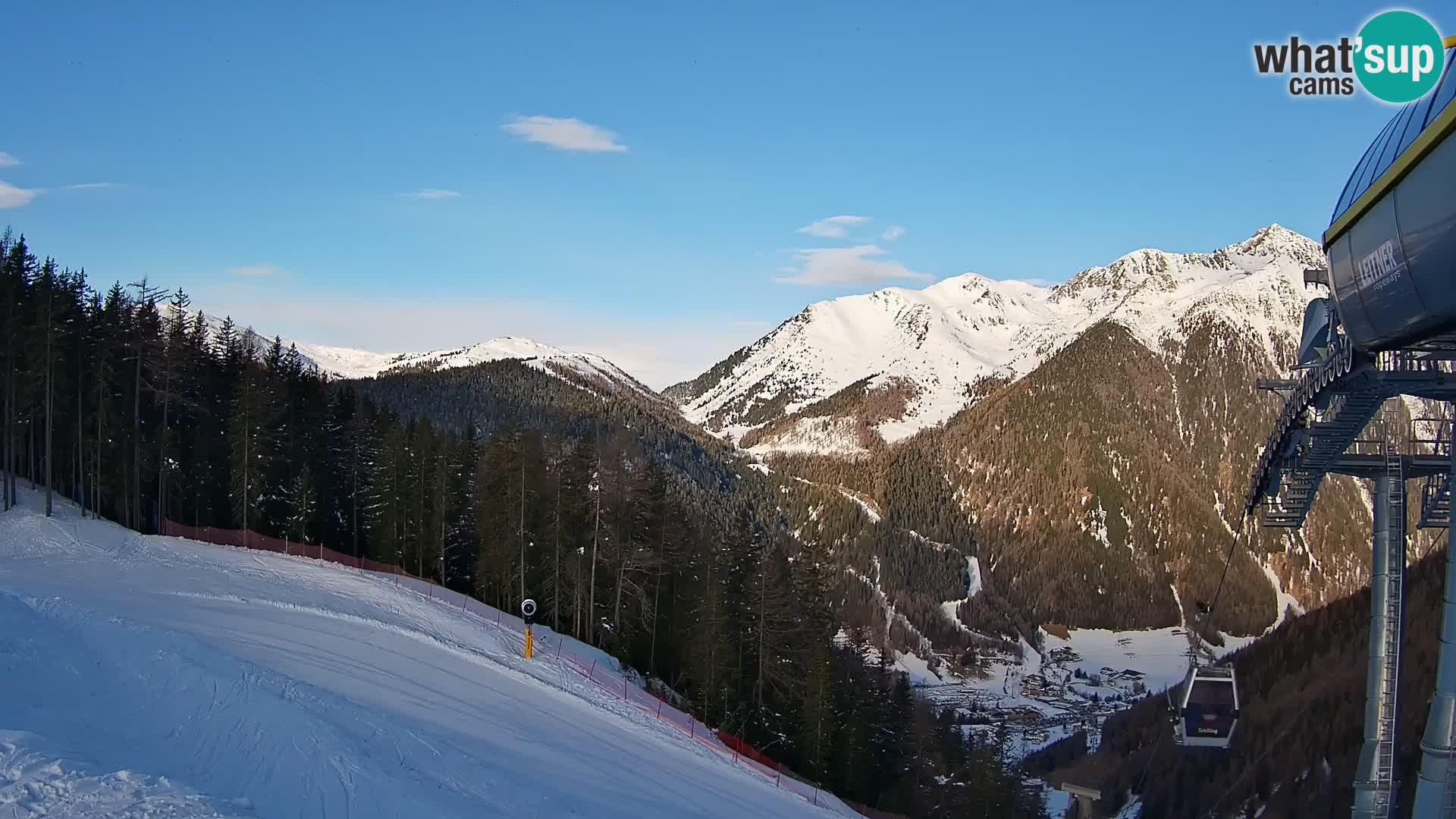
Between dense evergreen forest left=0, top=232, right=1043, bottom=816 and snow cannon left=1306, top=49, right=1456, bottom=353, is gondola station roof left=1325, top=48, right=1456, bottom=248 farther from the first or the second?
dense evergreen forest left=0, top=232, right=1043, bottom=816

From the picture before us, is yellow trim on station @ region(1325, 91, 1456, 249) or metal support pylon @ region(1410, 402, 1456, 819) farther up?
yellow trim on station @ region(1325, 91, 1456, 249)

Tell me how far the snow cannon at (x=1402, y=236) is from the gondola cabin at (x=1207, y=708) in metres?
8.23

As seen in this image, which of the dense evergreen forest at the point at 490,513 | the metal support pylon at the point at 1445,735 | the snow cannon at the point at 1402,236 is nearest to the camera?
the snow cannon at the point at 1402,236

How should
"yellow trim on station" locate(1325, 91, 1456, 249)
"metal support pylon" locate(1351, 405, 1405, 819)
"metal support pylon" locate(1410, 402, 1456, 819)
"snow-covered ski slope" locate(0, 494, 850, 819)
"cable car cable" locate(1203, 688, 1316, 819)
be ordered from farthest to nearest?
"cable car cable" locate(1203, 688, 1316, 819) → "metal support pylon" locate(1351, 405, 1405, 819) → "snow-covered ski slope" locate(0, 494, 850, 819) → "metal support pylon" locate(1410, 402, 1456, 819) → "yellow trim on station" locate(1325, 91, 1456, 249)

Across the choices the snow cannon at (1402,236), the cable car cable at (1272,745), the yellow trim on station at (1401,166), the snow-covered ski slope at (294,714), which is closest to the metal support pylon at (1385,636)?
the snow cannon at (1402,236)

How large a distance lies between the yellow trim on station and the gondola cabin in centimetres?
957

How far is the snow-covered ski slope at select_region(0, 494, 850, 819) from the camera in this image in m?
14.6

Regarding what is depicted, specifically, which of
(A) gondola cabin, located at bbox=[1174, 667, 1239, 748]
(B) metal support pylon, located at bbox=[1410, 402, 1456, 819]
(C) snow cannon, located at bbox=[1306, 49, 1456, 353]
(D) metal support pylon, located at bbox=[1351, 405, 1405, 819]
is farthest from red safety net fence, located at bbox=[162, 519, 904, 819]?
(C) snow cannon, located at bbox=[1306, 49, 1456, 353]

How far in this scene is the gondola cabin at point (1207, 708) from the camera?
1862 cm

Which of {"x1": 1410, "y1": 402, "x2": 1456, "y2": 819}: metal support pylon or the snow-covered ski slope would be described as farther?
the snow-covered ski slope

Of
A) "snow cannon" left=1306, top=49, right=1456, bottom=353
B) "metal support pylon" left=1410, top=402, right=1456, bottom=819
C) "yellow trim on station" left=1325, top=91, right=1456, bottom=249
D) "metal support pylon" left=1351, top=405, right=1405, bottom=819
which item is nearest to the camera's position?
"yellow trim on station" left=1325, top=91, right=1456, bottom=249

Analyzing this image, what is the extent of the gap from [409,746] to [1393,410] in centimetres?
1946

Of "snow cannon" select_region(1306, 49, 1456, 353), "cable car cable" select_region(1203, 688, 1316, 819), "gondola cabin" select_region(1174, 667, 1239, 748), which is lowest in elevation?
"cable car cable" select_region(1203, 688, 1316, 819)

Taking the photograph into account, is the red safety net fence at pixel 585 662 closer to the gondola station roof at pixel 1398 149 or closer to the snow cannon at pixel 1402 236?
the snow cannon at pixel 1402 236
